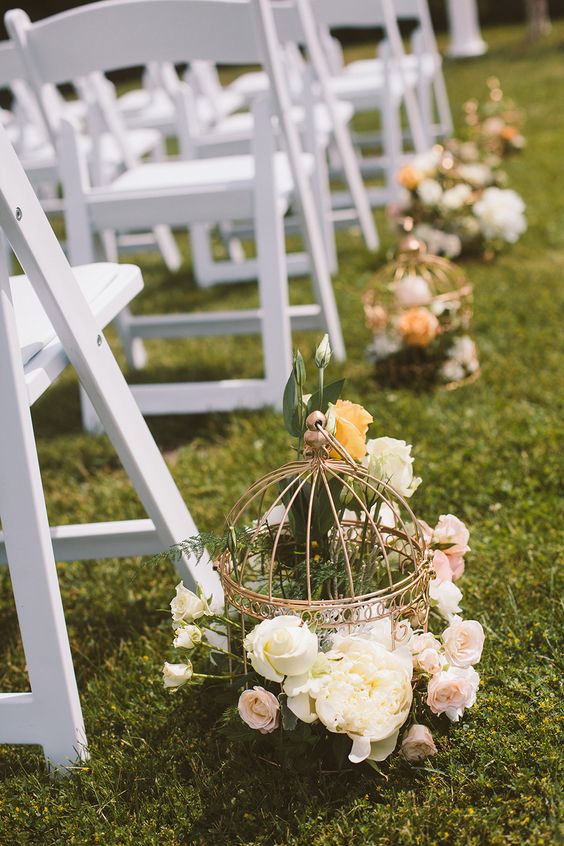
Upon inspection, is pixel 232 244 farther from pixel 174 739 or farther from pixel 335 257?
pixel 174 739

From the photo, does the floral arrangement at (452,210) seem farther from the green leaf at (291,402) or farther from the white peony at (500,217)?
the green leaf at (291,402)

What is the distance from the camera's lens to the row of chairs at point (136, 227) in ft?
4.36

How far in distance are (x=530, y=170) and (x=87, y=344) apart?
13.7 ft

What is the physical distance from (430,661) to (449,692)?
0.05 meters

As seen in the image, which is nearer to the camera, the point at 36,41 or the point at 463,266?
the point at 36,41

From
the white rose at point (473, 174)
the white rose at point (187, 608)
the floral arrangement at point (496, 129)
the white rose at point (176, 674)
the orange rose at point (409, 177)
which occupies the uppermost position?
the white rose at point (187, 608)

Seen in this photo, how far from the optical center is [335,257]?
3.92 metres

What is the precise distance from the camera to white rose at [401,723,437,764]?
131 cm

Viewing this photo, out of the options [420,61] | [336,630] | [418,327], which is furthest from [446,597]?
[420,61]

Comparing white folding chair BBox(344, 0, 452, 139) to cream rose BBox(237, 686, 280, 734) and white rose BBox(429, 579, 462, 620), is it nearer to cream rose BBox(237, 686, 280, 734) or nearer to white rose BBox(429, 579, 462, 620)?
white rose BBox(429, 579, 462, 620)

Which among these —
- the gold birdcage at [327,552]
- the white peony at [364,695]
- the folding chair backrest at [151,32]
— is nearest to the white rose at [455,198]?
the folding chair backrest at [151,32]

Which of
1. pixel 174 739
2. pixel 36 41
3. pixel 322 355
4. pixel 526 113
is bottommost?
pixel 526 113

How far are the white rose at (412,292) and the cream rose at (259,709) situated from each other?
60.8 inches

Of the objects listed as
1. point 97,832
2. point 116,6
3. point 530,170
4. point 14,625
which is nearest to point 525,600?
point 97,832
